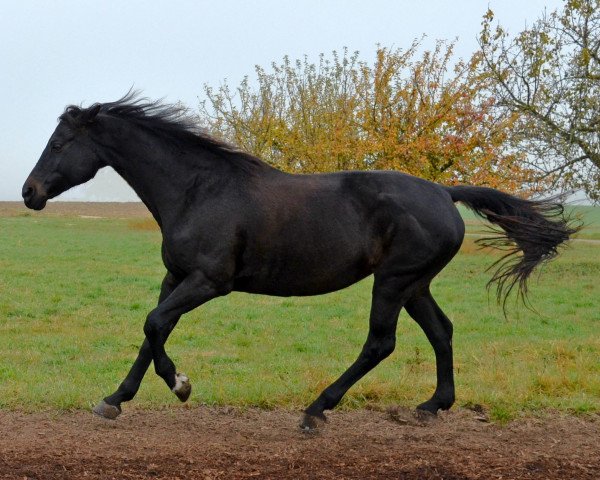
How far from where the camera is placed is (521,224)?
6.41 m

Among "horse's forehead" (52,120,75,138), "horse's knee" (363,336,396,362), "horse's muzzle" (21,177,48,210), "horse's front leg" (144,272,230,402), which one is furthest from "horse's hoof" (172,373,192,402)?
"horse's forehead" (52,120,75,138)

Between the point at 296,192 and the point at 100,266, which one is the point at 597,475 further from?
the point at 100,266

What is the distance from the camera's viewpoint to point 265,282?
5.72 meters

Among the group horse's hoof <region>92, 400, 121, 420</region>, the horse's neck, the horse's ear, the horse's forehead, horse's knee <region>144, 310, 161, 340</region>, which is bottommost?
horse's hoof <region>92, 400, 121, 420</region>

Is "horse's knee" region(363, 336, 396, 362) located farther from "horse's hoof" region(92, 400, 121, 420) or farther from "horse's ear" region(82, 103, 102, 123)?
"horse's ear" region(82, 103, 102, 123)

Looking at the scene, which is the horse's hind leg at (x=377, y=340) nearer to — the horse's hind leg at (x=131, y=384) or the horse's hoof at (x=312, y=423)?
the horse's hoof at (x=312, y=423)

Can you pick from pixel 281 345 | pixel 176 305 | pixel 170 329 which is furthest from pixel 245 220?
pixel 281 345

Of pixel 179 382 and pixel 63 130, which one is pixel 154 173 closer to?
pixel 63 130

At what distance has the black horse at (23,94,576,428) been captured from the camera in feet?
18.4

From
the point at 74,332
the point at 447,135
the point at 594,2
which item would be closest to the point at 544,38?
the point at 594,2

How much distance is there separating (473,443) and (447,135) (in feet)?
68.6

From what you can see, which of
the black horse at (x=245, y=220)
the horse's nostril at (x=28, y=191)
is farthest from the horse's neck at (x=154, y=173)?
the horse's nostril at (x=28, y=191)

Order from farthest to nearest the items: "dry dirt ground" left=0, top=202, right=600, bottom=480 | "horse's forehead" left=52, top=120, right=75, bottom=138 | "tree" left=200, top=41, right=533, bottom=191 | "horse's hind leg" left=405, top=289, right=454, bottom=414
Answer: "tree" left=200, top=41, right=533, bottom=191 < "horse's hind leg" left=405, top=289, right=454, bottom=414 < "horse's forehead" left=52, top=120, right=75, bottom=138 < "dry dirt ground" left=0, top=202, right=600, bottom=480

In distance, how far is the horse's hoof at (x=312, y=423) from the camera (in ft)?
18.7
